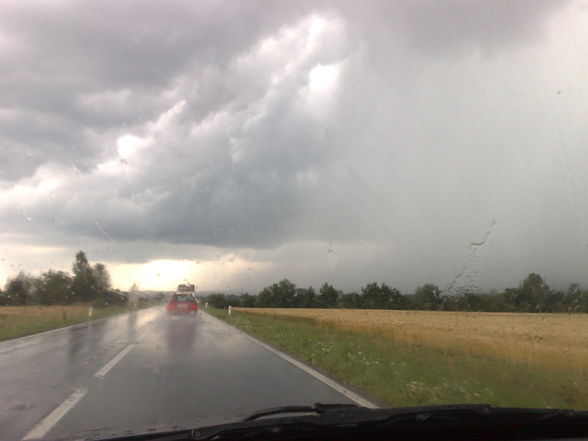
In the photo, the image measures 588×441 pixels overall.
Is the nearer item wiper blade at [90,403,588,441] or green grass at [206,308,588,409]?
wiper blade at [90,403,588,441]

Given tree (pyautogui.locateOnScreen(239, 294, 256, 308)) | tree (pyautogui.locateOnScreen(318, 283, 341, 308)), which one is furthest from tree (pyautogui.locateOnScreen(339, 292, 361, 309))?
tree (pyautogui.locateOnScreen(239, 294, 256, 308))

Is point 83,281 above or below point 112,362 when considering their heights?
above

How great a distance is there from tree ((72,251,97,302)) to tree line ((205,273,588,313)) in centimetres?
1824

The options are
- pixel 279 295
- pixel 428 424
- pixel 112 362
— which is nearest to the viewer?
pixel 428 424

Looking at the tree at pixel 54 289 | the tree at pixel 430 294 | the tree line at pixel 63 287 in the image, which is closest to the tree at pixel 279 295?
the tree line at pixel 63 287

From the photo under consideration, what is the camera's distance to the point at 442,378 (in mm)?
9602

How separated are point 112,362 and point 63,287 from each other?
3600 centimetres

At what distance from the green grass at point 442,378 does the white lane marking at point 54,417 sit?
4413mm

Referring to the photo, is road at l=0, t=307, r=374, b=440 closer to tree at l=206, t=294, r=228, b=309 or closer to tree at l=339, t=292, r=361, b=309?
tree at l=339, t=292, r=361, b=309

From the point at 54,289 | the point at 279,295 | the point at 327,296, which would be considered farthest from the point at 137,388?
the point at 279,295

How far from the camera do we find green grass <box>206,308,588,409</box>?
783 cm

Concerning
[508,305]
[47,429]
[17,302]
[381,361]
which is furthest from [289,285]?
[47,429]

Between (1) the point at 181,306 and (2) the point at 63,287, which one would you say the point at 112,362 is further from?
(2) the point at 63,287

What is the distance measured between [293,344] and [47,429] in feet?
36.8
